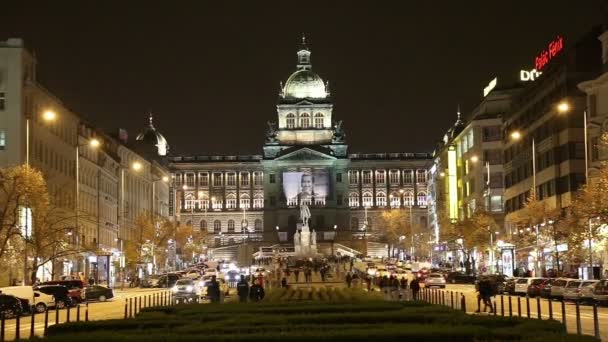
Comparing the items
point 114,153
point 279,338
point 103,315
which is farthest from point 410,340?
point 114,153

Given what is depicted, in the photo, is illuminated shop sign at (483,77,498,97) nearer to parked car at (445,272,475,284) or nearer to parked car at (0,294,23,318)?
parked car at (445,272,475,284)

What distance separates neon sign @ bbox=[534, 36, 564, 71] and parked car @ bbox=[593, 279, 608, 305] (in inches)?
2320

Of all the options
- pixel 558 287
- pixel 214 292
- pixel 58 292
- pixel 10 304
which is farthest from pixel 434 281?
pixel 10 304

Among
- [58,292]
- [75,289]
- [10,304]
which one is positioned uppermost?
[75,289]

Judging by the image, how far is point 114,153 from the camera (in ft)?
489

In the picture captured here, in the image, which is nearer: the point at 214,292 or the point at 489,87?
the point at 214,292

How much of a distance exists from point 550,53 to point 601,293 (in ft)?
209

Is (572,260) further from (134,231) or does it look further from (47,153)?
Result: (134,231)

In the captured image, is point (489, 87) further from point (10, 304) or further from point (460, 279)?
point (10, 304)

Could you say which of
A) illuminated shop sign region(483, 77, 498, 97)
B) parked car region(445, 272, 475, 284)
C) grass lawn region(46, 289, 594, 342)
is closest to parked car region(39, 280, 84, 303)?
grass lawn region(46, 289, 594, 342)

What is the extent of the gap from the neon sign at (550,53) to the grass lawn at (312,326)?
252 feet

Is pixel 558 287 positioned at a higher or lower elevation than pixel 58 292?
lower

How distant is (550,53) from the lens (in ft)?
398

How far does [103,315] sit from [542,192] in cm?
6701
